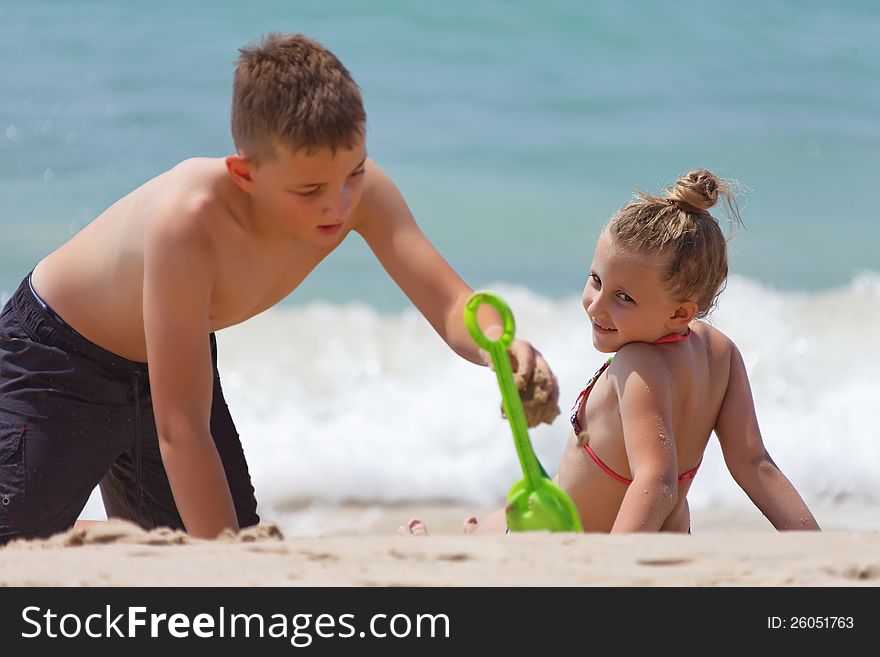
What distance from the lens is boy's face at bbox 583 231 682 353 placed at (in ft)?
7.64

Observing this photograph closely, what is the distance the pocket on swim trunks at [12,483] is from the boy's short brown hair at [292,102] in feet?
2.93

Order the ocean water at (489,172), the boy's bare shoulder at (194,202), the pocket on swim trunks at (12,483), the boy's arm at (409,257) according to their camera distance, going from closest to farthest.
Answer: the boy's bare shoulder at (194,202)
the boy's arm at (409,257)
the pocket on swim trunks at (12,483)
the ocean water at (489,172)

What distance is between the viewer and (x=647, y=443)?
7.27ft

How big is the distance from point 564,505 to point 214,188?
893mm

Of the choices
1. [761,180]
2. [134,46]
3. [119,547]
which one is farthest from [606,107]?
[119,547]

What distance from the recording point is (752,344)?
20.8 feet

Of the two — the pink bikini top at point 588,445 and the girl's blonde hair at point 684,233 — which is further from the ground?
the girl's blonde hair at point 684,233

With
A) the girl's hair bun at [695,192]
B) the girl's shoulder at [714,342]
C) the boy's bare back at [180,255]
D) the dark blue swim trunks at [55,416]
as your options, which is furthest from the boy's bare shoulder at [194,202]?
the girl's shoulder at [714,342]

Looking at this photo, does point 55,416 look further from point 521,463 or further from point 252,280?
point 521,463

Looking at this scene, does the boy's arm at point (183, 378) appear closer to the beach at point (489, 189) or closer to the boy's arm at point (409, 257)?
the boy's arm at point (409, 257)

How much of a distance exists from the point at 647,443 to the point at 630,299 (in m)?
0.30

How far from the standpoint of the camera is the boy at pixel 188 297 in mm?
2090

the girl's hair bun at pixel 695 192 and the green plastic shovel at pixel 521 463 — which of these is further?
the girl's hair bun at pixel 695 192

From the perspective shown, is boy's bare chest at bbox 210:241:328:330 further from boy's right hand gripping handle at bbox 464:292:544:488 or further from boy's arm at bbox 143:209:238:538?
boy's right hand gripping handle at bbox 464:292:544:488
